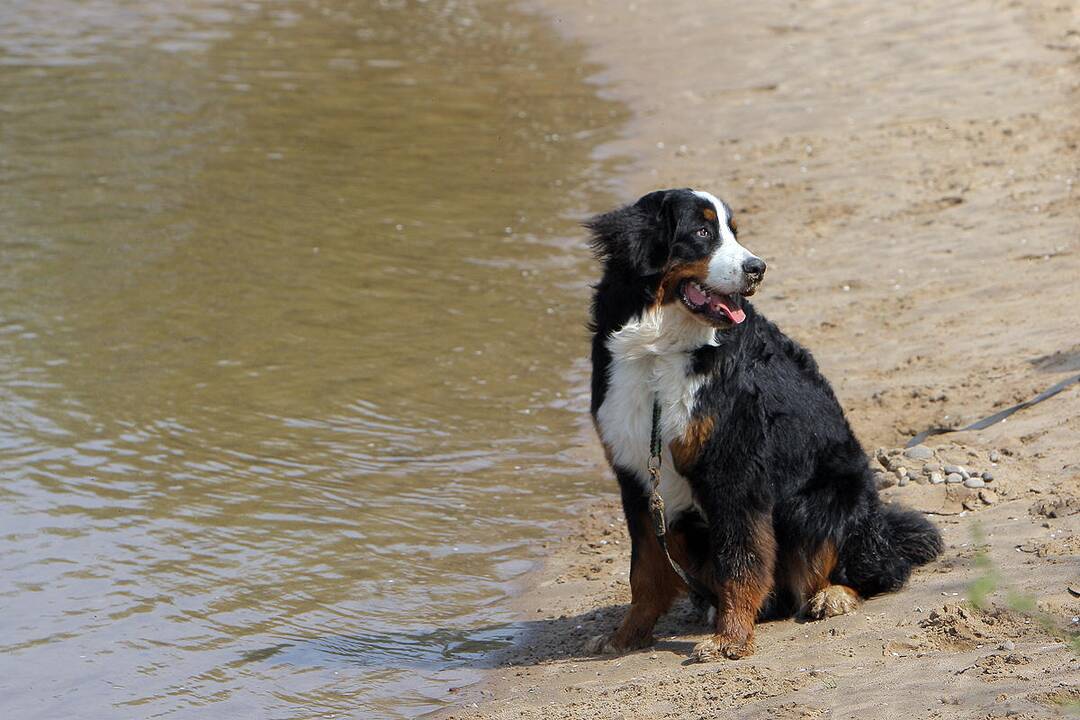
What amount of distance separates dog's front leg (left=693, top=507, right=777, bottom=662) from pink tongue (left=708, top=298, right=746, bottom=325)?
74 cm

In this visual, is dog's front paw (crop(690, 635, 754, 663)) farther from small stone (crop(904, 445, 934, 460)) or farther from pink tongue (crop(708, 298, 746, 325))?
small stone (crop(904, 445, 934, 460))

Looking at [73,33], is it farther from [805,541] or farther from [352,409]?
[805,541]

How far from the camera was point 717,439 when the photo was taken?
5352 mm

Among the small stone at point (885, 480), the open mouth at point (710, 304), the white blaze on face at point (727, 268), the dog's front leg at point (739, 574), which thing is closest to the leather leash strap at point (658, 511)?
the dog's front leg at point (739, 574)

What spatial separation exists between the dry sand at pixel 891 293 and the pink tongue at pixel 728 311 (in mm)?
1260

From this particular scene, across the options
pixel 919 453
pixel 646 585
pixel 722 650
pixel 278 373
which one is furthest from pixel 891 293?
pixel 722 650

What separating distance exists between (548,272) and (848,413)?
12.4ft

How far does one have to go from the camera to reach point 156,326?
10.1 meters

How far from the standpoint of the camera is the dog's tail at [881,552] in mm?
5664

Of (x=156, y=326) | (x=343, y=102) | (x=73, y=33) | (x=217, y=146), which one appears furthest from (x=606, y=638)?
(x=73, y=33)

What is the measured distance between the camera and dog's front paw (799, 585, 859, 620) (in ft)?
18.3

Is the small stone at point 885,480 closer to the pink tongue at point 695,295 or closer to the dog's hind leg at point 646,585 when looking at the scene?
the dog's hind leg at point 646,585

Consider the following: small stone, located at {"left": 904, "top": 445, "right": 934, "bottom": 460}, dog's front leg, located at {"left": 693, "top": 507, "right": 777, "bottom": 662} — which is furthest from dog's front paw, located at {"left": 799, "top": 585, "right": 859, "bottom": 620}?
small stone, located at {"left": 904, "top": 445, "right": 934, "bottom": 460}

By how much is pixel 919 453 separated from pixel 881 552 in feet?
4.61
